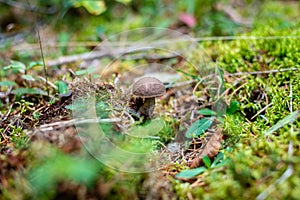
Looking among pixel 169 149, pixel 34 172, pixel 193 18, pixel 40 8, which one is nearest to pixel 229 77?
pixel 169 149

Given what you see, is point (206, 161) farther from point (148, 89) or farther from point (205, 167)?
point (148, 89)

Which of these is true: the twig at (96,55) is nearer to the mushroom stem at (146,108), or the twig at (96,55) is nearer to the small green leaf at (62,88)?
the small green leaf at (62,88)

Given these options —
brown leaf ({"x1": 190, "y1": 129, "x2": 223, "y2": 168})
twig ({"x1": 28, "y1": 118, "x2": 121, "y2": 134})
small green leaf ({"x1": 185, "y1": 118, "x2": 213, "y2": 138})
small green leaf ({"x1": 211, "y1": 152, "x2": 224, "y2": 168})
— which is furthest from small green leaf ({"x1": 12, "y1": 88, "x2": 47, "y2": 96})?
small green leaf ({"x1": 211, "y1": 152, "x2": 224, "y2": 168})

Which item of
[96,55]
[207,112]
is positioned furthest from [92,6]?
[207,112]

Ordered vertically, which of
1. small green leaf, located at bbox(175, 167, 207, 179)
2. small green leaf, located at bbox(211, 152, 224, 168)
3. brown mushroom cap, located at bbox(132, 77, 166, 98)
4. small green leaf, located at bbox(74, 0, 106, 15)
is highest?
small green leaf, located at bbox(74, 0, 106, 15)

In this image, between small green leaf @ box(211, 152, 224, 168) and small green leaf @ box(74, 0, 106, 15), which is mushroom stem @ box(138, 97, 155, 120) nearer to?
small green leaf @ box(211, 152, 224, 168)

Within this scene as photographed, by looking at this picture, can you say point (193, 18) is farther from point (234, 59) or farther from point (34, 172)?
point (34, 172)
